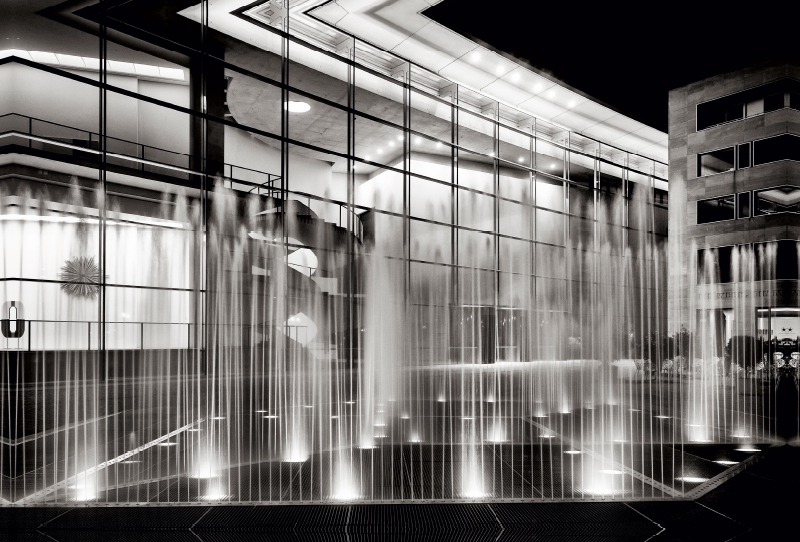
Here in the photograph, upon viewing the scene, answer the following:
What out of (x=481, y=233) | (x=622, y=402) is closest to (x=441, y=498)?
(x=622, y=402)

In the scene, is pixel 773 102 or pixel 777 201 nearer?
→ pixel 773 102

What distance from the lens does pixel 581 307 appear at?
2694 centimetres

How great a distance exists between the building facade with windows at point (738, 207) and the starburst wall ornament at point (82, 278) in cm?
1845

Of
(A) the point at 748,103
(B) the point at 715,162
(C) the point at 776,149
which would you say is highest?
(A) the point at 748,103

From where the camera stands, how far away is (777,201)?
68.8 feet

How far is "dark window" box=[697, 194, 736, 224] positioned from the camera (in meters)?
22.0

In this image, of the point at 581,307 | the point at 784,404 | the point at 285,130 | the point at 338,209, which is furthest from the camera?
the point at 581,307

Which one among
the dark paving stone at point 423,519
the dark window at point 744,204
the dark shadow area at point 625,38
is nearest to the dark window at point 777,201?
the dark window at point 744,204

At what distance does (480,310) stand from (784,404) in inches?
528

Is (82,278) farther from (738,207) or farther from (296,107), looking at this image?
(738,207)

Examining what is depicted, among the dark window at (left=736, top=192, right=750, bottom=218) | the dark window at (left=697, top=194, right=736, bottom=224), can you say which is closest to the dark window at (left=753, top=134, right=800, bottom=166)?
the dark window at (left=736, top=192, right=750, bottom=218)

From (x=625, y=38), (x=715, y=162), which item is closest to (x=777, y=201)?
(x=715, y=162)

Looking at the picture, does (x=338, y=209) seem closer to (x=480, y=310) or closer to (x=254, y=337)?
(x=254, y=337)

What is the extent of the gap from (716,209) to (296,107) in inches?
608
